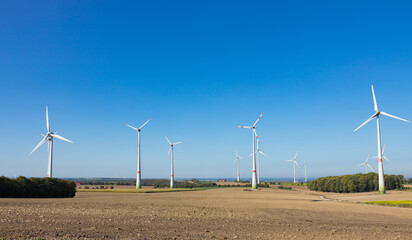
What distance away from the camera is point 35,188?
42.6 meters

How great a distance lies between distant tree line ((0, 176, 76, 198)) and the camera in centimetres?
3928

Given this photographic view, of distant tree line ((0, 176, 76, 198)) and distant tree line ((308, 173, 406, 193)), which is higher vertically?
distant tree line ((0, 176, 76, 198))

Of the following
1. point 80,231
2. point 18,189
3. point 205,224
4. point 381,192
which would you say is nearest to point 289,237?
point 205,224

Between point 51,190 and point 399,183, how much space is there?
3958 inches

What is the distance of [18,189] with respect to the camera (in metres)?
40.5

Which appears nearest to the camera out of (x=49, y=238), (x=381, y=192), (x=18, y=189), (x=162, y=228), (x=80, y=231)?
(x=49, y=238)

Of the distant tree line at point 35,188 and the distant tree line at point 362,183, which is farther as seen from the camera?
the distant tree line at point 362,183

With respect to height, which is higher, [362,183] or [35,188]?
[35,188]

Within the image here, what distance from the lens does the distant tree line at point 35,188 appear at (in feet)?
129

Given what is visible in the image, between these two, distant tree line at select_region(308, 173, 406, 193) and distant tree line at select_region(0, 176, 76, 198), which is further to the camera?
distant tree line at select_region(308, 173, 406, 193)

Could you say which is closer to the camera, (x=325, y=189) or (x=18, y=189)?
(x=18, y=189)

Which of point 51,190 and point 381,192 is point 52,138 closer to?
point 51,190

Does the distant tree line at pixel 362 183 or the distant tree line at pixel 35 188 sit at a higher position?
the distant tree line at pixel 35 188

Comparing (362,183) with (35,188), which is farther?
(362,183)
